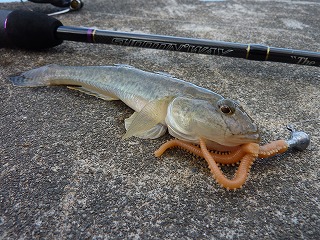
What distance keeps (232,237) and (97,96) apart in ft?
3.36

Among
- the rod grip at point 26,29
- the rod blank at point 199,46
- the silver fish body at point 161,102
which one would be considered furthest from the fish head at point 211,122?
the rod grip at point 26,29

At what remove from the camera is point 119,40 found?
6.91 ft

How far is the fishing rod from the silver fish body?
422 mm

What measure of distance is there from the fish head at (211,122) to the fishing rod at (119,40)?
2.61ft

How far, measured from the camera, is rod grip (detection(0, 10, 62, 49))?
210 centimetres

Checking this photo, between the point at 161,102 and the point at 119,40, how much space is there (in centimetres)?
89

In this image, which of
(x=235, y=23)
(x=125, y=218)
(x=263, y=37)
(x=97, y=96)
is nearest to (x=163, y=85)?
(x=97, y=96)

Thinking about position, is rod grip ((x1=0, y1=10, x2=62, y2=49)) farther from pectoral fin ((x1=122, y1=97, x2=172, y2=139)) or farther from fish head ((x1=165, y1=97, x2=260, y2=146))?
fish head ((x1=165, y1=97, x2=260, y2=146))

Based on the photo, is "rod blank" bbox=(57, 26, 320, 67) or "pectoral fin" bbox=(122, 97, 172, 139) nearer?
"pectoral fin" bbox=(122, 97, 172, 139)

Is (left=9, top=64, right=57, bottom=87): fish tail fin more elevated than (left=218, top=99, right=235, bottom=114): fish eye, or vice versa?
(left=218, top=99, right=235, bottom=114): fish eye

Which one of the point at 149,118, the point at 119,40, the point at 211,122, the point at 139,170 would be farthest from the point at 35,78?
the point at 211,122

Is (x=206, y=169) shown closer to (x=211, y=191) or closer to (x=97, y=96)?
(x=211, y=191)

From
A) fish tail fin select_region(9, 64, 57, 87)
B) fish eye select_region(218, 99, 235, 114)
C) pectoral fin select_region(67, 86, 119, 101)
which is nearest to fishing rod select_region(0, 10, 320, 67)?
fish tail fin select_region(9, 64, 57, 87)

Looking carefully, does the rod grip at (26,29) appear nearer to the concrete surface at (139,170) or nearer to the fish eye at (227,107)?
the concrete surface at (139,170)
